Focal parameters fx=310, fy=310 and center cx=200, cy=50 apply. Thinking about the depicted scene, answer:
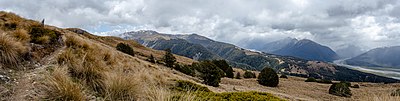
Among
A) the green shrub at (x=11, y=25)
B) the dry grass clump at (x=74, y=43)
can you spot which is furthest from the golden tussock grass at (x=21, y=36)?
the green shrub at (x=11, y=25)

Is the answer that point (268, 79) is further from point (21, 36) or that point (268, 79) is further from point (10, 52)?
point (10, 52)

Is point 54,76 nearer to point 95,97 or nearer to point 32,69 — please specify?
point 95,97

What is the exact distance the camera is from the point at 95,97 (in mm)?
6668

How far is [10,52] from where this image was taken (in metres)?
8.17

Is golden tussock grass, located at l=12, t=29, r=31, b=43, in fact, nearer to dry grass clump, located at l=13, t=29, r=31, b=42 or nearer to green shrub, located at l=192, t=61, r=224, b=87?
dry grass clump, located at l=13, t=29, r=31, b=42

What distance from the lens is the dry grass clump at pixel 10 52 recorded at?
25.9ft

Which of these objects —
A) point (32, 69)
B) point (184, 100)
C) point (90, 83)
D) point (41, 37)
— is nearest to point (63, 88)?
point (90, 83)

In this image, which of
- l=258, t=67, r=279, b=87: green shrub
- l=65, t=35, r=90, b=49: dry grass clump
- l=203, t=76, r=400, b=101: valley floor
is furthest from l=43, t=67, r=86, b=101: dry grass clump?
l=258, t=67, r=279, b=87: green shrub

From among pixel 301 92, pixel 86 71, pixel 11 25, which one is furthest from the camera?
pixel 301 92

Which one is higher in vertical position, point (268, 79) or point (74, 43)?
point (74, 43)

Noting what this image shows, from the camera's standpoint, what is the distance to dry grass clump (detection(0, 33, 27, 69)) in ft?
25.9

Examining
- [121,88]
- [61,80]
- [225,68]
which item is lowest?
[225,68]

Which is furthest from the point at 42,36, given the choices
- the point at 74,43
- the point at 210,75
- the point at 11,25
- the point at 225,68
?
the point at 225,68

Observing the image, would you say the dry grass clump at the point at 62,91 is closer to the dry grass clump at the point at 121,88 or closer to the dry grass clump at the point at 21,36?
the dry grass clump at the point at 121,88
